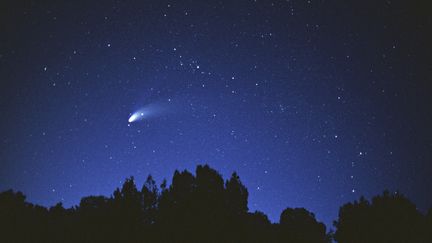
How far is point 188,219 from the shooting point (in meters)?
28.0

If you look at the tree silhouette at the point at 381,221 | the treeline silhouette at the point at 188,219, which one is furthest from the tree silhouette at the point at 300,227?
the tree silhouette at the point at 381,221

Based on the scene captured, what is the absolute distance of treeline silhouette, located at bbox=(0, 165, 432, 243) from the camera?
26641 mm

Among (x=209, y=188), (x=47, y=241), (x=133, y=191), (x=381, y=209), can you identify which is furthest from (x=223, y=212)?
(x=381, y=209)

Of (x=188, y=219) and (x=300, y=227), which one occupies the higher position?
(x=300, y=227)

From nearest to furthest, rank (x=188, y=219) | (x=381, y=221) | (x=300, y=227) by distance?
1. (x=188, y=219)
2. (x=381, y=221)
3. (x=300, y=227)

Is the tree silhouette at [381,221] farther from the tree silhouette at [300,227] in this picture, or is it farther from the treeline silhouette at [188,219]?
the tree silhouette at [300,227]

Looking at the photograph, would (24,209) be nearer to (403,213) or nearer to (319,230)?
(319,230)

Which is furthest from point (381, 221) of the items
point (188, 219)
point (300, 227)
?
point (188, 219)

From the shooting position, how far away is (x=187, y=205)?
29062mm

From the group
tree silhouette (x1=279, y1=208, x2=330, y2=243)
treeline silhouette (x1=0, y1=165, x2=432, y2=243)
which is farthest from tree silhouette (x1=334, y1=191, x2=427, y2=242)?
tree silhouette (x1=279, y1=208, x2=330, y2=243)

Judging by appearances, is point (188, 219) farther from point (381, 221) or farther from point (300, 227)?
point (381, 221)

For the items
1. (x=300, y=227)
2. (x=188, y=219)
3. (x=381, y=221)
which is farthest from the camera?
(x=300, y=227)

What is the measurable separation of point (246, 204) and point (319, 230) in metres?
12.2

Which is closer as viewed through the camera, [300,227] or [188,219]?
[188,219]
